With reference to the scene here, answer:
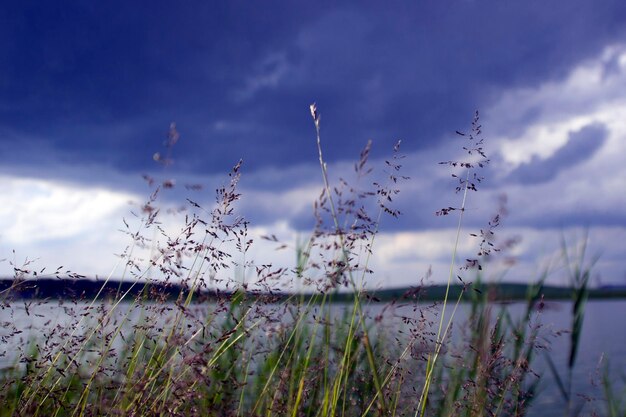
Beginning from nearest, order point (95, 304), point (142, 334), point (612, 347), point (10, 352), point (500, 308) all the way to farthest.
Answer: point (500, 308)
point (142, 334)
point (95, 304)
point (10, 352)
point (612, 347)

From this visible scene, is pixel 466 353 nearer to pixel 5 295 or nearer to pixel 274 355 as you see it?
pixel 274 355

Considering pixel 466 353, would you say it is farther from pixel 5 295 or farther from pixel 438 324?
pixel 5 295

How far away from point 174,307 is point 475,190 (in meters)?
1.50

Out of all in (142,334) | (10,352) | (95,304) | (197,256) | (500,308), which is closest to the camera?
(500,308)

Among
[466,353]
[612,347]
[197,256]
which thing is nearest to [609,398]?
[466,353]

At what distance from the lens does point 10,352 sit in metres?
3.90

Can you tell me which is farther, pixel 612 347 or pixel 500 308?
pixel 612 347

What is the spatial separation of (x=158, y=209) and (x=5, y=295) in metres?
1.10

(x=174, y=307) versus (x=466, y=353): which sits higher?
(x=174, y=307)

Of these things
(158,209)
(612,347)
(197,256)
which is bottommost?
(612,347)

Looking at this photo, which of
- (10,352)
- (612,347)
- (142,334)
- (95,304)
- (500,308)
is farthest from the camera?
(612,347)

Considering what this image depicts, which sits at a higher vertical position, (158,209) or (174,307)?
(158,209)

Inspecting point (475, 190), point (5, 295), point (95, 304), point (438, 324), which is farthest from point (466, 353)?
point (5, 295)

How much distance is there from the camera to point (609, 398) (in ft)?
10.9
